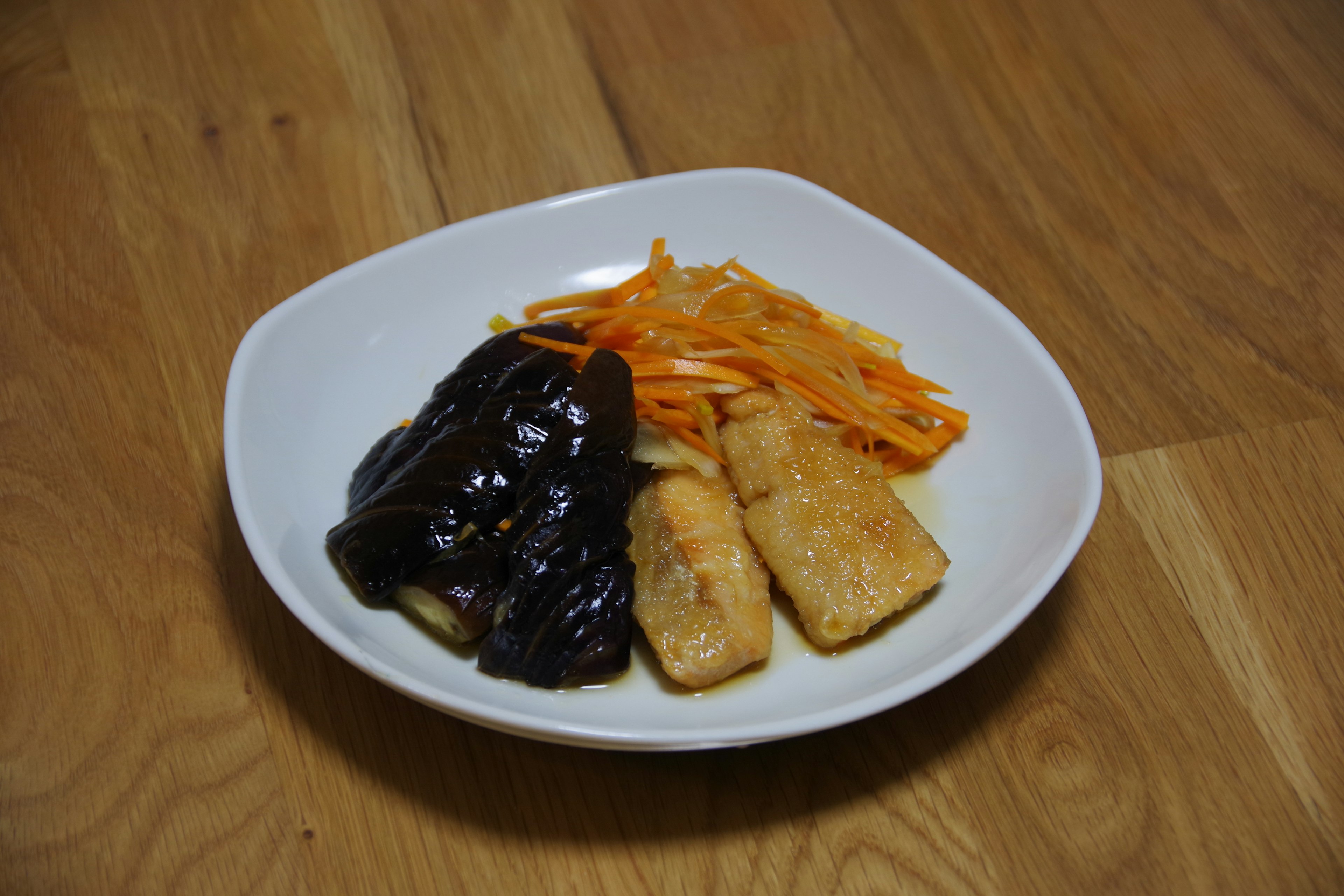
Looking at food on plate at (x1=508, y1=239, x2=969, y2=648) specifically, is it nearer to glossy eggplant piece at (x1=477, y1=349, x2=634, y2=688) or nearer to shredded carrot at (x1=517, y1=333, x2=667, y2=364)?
shredded carrot at (x1=517, y1=333, x2=667, y2=364)

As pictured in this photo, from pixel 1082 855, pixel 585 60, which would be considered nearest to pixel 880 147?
pixel 585 60

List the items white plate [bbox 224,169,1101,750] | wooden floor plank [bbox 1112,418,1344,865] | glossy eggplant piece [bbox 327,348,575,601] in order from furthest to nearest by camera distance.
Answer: wooden floor plank [bbox 1112,418,1344,865] → glossy eggplant piece [bbox 327,348,575,601] → white plate [bbox 224,169,1101,750]

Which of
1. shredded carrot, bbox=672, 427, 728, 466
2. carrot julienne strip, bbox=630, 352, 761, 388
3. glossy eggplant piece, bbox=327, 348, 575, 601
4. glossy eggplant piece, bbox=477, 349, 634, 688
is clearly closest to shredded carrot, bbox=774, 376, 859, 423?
carrot julienne strip, bbox=630, 352, 761, 388

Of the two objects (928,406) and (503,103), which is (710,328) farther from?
(503,103)

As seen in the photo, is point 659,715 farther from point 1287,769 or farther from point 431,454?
point 1287,769

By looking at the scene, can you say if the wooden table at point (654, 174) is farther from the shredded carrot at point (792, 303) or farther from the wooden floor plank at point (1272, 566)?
the shredded carrot at point (792, 303)

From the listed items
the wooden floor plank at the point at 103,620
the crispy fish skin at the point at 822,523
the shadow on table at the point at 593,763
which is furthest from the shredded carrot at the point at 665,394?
the wooden floor plank at the point at 103,620
